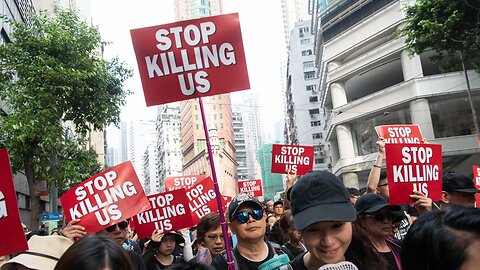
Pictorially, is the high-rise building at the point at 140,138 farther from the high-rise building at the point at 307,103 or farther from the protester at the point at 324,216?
the protester at the point at 324,216

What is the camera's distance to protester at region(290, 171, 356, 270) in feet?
6.31

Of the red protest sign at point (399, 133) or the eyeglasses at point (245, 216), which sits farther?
the red protest sign at point (399, 133)

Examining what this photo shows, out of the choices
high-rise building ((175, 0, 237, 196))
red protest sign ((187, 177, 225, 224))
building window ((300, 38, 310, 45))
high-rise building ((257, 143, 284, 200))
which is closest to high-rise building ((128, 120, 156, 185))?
high-rise building ((175, 0, 237, 196))

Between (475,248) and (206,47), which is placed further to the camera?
(206,47)

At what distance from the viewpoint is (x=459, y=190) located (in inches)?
164

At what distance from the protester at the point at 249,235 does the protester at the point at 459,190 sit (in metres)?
1.98

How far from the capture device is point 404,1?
27.0 meters

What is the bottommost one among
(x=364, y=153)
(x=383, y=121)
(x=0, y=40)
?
→ (x=364, y=153)

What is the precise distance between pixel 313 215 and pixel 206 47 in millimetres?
2653

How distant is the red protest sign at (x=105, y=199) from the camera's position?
425cm

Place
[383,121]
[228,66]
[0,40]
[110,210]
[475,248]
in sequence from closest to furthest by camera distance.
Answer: [475,248] < [228,66] < [110,210] < [0,40] < [383,121]

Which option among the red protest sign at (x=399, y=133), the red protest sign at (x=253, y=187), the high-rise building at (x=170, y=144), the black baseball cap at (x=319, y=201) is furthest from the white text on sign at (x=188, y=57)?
the high-rise building at (x=170, y=144)

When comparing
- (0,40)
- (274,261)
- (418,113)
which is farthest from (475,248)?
(418,113)

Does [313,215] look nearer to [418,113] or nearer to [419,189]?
[419,189]
